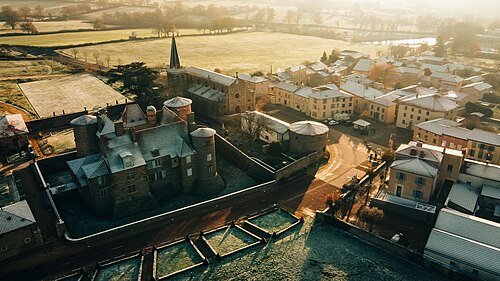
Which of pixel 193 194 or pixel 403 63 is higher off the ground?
pixel 403 63

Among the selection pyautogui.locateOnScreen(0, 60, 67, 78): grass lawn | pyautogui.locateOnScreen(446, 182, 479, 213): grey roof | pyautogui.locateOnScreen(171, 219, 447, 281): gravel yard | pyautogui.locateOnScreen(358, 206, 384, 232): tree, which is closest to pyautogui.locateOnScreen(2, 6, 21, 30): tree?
pyautogui.locateOnScreen(0, 60, 67, 78): grass lawn

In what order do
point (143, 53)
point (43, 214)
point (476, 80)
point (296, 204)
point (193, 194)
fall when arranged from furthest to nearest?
point (143, 53) → point (476, 80) → point (193, 194) → point (296, 204) → point (43, 214)

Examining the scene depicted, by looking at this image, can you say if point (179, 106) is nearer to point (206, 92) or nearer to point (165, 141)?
point (165, 141)

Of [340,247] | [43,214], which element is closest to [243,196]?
[340,247]

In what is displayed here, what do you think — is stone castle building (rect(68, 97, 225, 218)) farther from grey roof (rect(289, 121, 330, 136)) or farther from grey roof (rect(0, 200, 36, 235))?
grey roof (rect(289, 121, 330, 136))

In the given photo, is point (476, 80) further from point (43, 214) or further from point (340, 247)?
point (43, 214)
